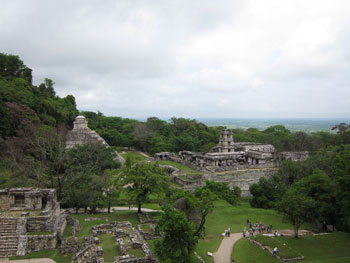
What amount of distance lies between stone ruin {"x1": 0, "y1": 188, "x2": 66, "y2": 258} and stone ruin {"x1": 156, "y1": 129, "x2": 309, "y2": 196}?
67.2 ft

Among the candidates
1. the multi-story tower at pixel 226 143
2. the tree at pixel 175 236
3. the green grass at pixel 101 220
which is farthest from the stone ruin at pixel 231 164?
the tree at pixel 175 236

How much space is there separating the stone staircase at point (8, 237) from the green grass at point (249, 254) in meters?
13.5

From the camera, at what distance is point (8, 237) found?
50.2 ft

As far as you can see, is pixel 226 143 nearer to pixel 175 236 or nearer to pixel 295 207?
pixel 295 207

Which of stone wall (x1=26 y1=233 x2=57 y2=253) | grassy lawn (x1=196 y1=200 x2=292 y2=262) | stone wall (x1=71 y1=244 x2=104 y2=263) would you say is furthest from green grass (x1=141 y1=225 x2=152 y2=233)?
stone wall (x1=26 y1=233 x2=57 y2=253)

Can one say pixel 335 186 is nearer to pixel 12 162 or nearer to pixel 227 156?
pixel 227 156

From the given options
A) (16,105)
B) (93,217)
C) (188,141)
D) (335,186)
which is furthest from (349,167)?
(188,141)

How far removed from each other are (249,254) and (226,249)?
5.16 ft

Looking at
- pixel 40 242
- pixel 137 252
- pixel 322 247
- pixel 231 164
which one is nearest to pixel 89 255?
pixel 137 252

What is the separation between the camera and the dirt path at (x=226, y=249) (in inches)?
657

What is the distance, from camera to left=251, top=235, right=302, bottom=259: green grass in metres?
17.1

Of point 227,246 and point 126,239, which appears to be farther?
point 227,246

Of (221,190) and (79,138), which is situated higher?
(79,138)

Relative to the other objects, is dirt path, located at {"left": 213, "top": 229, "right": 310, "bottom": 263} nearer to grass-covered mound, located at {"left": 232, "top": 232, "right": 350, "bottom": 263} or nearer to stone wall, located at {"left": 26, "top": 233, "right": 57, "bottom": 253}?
grass-covered mound, located at {"left": 232, "top": 232, "right": 350, "bottom": 263}
